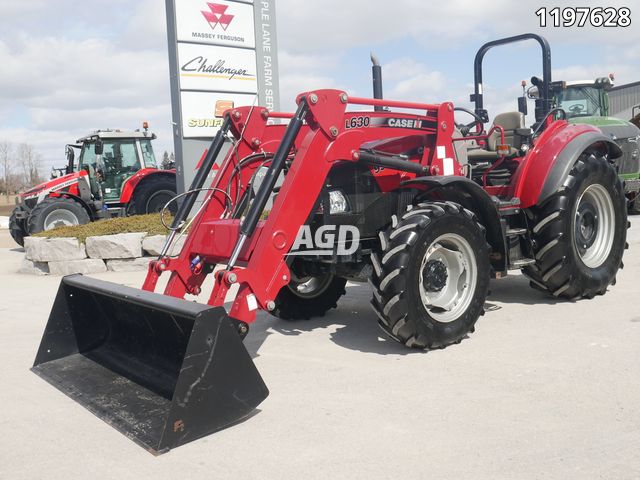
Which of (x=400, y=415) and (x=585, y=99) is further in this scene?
(x=585, y=99)

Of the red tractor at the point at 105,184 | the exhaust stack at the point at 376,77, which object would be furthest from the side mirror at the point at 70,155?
the exhaust stack at the point at 376,77

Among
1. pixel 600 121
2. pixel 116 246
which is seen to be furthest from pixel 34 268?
pixel 600 121

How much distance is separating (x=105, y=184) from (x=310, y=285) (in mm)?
10003

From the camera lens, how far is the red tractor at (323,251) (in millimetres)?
3561

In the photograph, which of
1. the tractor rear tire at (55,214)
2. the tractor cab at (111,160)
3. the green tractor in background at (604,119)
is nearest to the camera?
the tractor rear tire at (55,214)

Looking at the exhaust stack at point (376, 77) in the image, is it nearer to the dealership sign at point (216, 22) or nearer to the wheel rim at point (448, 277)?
the dealership sign at point (216, 22)

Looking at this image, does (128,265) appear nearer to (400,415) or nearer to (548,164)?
(548,164)

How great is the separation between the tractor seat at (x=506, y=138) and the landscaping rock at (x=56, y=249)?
6.44 meters

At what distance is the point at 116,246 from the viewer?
9.89m

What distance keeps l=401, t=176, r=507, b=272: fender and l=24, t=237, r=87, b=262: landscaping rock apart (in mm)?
6760

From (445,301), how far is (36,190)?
478 inches

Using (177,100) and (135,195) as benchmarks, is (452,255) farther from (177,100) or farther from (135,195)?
(135,195)

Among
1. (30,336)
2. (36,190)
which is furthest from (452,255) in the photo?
(36,190)

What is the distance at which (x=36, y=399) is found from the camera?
4.07 m
